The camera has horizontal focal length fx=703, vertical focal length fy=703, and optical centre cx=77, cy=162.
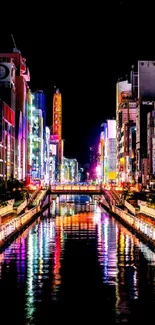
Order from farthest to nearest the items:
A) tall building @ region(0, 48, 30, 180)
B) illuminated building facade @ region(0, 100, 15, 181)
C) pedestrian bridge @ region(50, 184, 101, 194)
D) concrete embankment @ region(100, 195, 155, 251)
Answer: tall building @ region(0, 48, 30, 180), illuminated building facade @ region(0, 100, 15, 181), pedestrian bridge @ region(50, 184, 101, 194), concrete embankment @ region(100, 195, 155, 251)

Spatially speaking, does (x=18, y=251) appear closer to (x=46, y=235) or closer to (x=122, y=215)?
(x=46, y=235)

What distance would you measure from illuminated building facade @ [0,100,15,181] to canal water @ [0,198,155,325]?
298ft

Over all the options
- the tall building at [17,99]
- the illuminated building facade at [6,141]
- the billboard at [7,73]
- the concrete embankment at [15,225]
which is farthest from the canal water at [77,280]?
the billboard at [7,73]

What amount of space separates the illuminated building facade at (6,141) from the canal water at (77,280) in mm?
90678

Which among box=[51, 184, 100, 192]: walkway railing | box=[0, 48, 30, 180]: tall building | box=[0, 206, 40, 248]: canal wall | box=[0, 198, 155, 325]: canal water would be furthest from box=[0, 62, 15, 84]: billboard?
box=[0, 198, 155, 325]: canal water

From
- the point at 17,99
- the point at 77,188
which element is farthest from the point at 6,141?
the point at 77,188

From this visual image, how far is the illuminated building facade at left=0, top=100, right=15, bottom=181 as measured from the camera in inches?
6196

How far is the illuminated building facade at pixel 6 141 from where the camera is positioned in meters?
157

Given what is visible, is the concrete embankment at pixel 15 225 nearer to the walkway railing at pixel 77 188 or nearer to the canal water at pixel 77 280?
the canal water at pixel 77 280

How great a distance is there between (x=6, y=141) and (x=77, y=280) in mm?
129109

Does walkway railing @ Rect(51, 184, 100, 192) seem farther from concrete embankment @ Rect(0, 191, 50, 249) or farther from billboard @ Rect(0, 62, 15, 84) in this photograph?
billboard @ Rect(0, 62, 15, 84)

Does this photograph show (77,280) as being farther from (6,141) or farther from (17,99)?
(17,99)

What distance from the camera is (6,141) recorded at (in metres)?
166

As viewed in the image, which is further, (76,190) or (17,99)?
(17,99)
